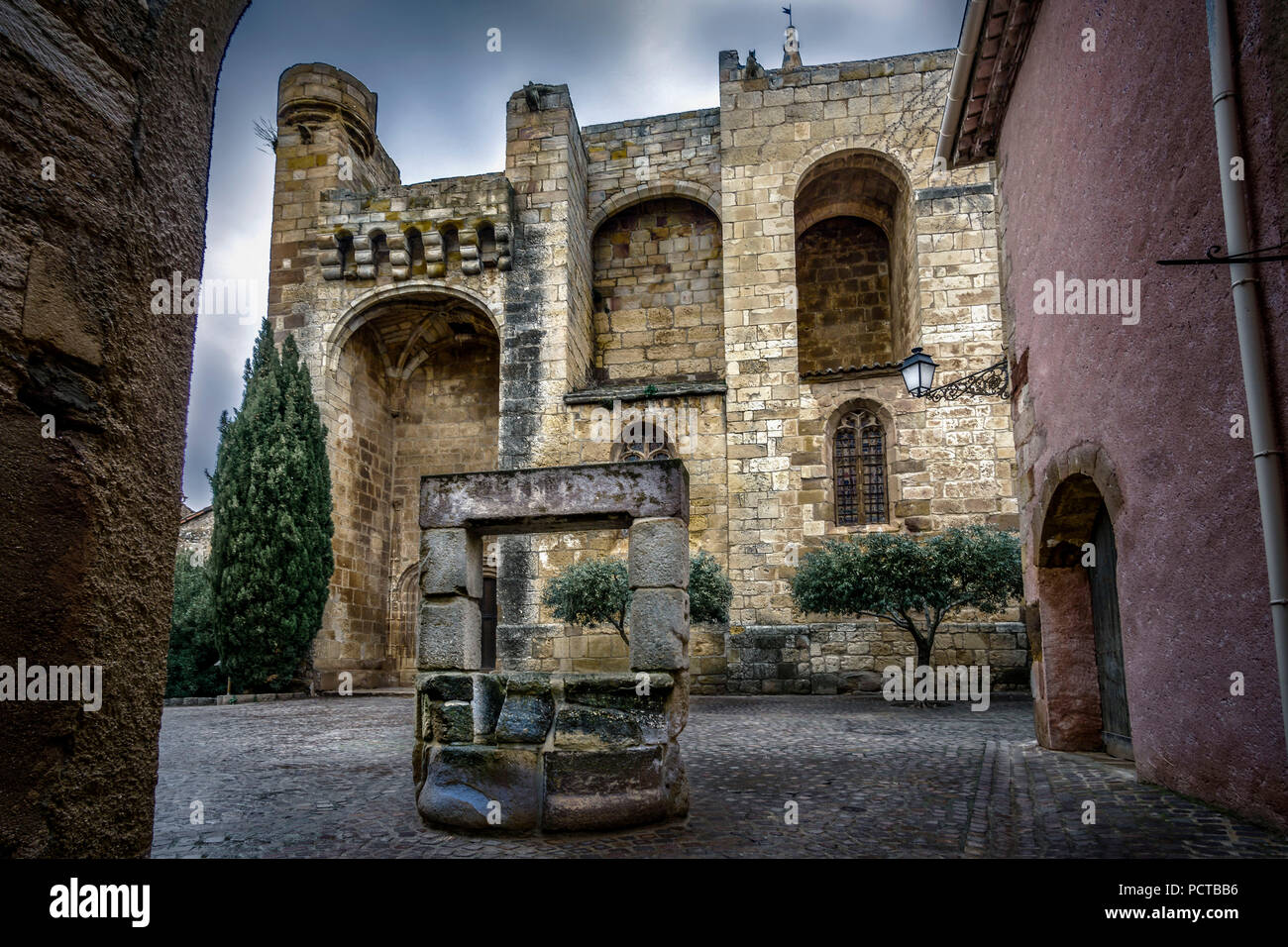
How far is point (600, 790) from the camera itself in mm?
4391

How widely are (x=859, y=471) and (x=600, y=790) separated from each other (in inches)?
427

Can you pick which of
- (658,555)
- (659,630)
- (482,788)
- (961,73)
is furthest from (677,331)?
(482,788)

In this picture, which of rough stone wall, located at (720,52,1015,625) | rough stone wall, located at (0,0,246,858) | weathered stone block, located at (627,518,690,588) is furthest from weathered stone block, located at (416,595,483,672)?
rough stone wall, located at (720,52,1015,625)

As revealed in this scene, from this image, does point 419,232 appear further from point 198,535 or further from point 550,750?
point 550,750

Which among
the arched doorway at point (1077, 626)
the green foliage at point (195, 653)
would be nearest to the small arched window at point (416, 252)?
the green foliage at point (195, 653)

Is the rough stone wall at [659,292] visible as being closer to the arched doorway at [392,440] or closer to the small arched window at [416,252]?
the arched doorway at [392,440]

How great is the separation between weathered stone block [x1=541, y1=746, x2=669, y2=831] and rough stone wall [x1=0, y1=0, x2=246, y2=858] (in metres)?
2.81

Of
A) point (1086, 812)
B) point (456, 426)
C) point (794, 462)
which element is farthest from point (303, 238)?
point (1086, 812)

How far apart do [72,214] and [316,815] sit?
4053 mm

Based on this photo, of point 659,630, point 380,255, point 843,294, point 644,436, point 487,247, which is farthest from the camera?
point 843,294

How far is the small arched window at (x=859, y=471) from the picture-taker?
1430cm

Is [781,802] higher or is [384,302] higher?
[384,302]

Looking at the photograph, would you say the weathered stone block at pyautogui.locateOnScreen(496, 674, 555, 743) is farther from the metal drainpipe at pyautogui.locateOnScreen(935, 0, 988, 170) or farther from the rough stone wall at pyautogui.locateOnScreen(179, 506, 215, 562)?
the rough stone wall at pyautogui.locateOnScreen(179, 506, 215, 562)

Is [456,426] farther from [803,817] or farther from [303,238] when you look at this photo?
[803,817]
